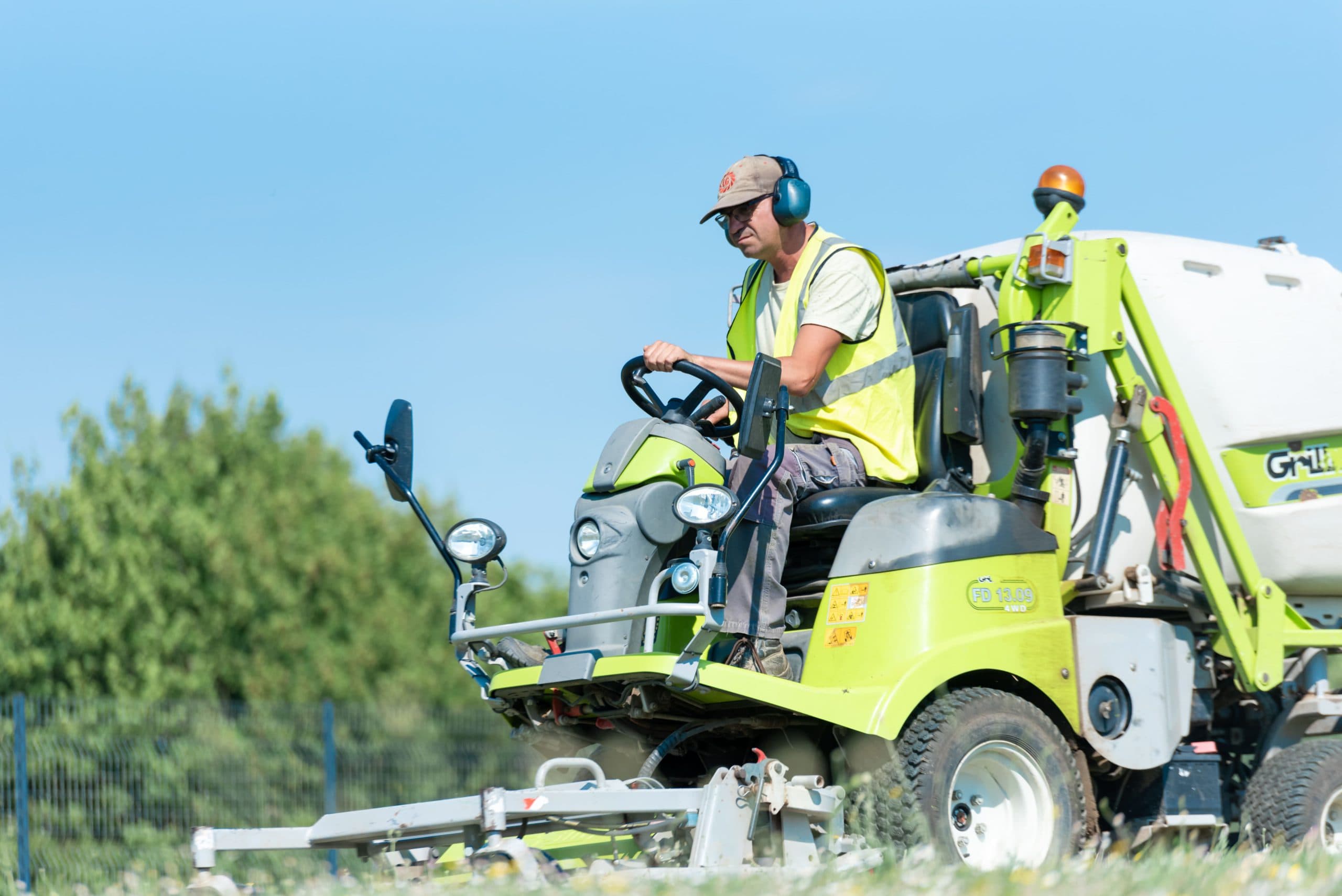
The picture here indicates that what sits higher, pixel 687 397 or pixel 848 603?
pixel 687 397

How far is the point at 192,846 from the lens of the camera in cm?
482

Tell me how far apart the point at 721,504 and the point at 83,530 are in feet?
56.3

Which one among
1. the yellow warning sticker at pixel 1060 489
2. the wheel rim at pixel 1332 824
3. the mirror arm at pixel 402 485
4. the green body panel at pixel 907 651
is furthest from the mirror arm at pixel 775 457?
the wheel rim at pixel 1332 824

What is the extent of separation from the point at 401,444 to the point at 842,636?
169 centimetres

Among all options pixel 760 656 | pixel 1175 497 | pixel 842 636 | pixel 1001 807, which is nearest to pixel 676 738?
pixel 760 656

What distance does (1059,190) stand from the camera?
643 cm

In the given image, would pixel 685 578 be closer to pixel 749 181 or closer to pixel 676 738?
pixel 676 738

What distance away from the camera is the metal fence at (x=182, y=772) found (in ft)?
34.0

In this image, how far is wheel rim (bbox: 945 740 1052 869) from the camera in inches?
202

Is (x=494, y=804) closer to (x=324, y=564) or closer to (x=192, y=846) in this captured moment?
(x=192, y=846)

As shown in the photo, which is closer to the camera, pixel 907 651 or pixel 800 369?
pixel 907 651

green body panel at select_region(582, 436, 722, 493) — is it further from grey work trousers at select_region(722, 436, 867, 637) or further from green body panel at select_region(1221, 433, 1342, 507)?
green body panel at select_region(1221, 433, 1342, 507)

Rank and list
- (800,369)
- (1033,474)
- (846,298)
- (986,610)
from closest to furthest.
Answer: (986,610) < (800,369) < (846,298) < (1033,474)

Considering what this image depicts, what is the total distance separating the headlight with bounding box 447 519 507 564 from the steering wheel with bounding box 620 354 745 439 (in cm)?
72
